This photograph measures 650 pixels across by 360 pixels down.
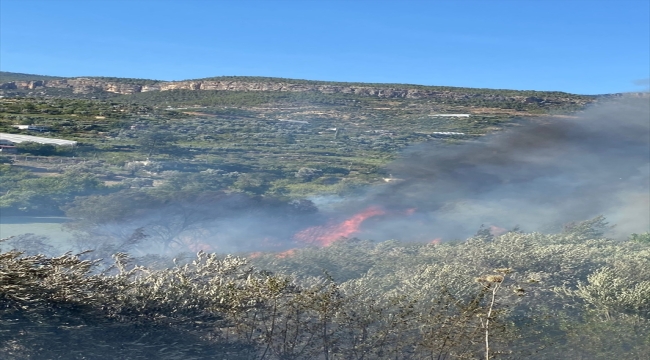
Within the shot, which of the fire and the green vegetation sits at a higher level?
the green vegetation

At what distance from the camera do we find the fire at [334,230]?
42.2ft

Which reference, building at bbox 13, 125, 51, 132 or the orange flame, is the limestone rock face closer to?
building at bbox 13, 125, 51, 132

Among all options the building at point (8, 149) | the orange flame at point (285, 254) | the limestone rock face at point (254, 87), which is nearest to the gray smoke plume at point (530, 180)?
the orange flame at point (285, 254)

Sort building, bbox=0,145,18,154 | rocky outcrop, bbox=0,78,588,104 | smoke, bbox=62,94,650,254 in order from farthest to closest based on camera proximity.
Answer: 1. rocky outcrop, bbox=0,78,588,104
2. building, bbox=0,145,18,154
3. smoke, bbox=62,94,650,254

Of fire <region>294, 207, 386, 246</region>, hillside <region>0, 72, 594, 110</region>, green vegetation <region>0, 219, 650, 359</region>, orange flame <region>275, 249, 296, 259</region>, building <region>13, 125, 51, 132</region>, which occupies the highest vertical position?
hillside <region>0, 72, 594, 110</region>

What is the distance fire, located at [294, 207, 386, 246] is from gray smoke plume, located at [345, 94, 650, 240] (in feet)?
0.87

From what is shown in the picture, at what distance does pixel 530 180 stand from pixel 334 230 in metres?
7.25

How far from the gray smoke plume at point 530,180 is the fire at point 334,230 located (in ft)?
0.87

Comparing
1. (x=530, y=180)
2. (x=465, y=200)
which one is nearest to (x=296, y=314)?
(x=465, y=200)

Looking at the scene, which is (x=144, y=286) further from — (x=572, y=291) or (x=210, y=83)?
(x=210, y=83)

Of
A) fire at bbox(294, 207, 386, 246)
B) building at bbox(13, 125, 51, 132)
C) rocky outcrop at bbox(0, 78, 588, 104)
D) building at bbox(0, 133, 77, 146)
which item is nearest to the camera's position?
fire at bbox(294, 207, 386, 246)

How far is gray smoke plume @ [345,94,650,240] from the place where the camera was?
1556 cm

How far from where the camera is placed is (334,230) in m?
13.7

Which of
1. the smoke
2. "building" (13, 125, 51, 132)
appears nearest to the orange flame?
the smoke
